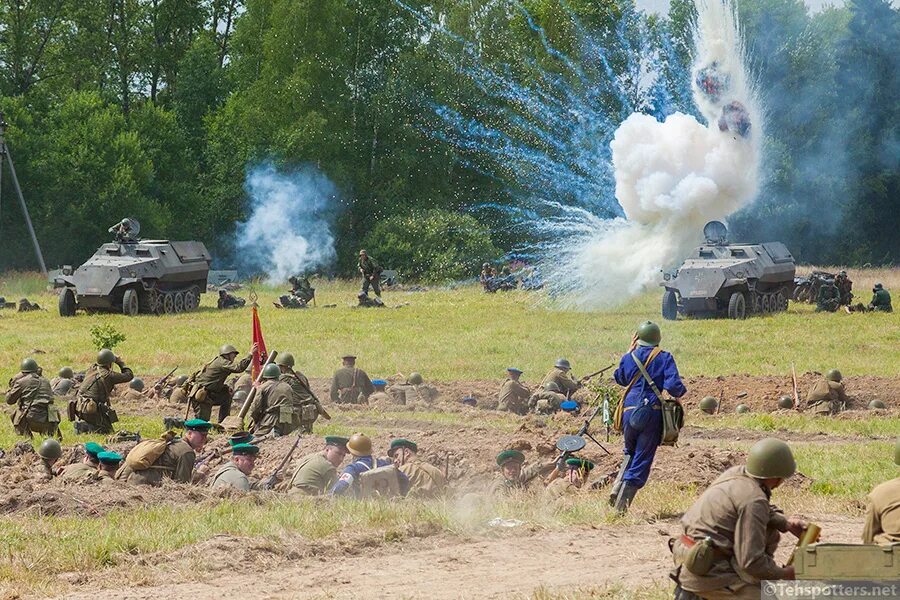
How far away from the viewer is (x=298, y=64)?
2189 inches

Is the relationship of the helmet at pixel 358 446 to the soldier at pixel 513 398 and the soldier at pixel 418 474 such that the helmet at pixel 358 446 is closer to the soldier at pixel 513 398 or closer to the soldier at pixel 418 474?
the soldier at pixel 418 474

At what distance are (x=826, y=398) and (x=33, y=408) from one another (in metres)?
10.8

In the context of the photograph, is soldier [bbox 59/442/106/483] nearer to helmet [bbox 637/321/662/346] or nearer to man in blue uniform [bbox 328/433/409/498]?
man in blue uniform [bbox 328/433/409/498]

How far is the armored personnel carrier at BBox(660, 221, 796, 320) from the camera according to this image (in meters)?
33.6

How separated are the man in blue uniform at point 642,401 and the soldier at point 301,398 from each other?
239 inches

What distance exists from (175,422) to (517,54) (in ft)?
125

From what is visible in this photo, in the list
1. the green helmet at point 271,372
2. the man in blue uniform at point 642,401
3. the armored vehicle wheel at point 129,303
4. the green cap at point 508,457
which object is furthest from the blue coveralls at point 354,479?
the armored vehicle wheel at point 129,303

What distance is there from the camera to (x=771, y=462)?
730 centimetres

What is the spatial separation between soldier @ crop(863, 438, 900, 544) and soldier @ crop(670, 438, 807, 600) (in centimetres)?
79

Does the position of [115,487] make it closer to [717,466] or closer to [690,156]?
[717,466]

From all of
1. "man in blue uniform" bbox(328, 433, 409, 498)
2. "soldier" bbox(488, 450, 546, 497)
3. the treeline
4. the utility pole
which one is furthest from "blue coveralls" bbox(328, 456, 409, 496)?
the treeline

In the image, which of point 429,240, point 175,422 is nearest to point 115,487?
point 175,422

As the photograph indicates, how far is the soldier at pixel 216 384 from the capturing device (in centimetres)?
1855

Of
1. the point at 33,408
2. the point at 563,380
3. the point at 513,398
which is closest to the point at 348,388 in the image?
the point at 513,398
